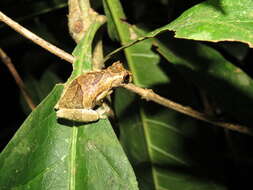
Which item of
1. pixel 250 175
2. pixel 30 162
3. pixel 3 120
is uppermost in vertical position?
pixel 30 162

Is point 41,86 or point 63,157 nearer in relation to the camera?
point 63,157

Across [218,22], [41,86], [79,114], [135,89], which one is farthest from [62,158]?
[41,86]

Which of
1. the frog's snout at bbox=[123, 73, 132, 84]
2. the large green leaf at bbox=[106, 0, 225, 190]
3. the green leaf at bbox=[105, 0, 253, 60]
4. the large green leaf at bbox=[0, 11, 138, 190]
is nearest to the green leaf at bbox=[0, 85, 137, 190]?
the large green leaf at bbox=[0, 11, 138, 190]

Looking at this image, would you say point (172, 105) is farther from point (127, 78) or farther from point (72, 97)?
point (72, 97)

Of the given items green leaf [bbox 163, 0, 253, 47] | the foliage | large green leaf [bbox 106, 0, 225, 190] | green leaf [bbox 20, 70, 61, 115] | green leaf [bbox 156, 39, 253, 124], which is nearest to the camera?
green leaf [bbox 163, 0, 253, 47]

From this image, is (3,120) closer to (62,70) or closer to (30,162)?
(62,70)

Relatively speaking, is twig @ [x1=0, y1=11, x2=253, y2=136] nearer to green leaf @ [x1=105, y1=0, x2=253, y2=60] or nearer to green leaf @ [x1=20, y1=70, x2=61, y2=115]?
green leaf @ [x1=105, y1=0, x2=253, y2=60]

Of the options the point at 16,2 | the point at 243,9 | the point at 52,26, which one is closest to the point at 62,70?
the point at 52,26
